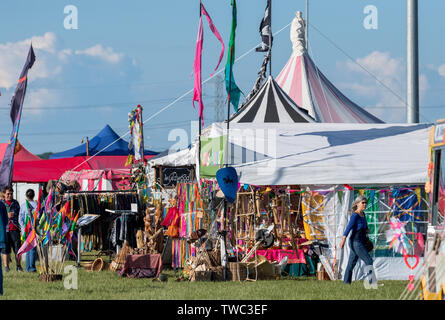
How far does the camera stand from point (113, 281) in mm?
14531

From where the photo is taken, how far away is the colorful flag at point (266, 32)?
22.3 metres

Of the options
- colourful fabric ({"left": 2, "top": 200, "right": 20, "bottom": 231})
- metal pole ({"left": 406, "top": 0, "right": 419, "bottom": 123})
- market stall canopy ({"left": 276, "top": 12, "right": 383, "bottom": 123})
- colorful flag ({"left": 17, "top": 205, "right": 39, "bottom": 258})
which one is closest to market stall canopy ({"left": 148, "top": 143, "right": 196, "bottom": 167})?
market stall canopy ({"left": 276, "top": 12, "right": 383, "bottom": 123})

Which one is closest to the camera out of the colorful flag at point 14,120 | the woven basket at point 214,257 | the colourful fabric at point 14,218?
the woven basket at point 214,257

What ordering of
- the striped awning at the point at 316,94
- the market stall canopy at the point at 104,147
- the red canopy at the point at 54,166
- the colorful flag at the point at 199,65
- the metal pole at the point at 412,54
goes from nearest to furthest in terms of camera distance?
the colorful flag at the point at 199,65 → the metal pole at the point at 412,54 → the striped awning at the point at 316,94 → the red canopy at the point at 54,166 → the market stall canopy at the point at 104,147

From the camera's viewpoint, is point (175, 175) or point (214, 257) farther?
point (175, 175)

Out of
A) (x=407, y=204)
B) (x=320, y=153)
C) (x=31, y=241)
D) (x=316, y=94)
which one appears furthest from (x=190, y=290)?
(x=316, y=94)

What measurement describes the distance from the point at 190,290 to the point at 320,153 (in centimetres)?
452

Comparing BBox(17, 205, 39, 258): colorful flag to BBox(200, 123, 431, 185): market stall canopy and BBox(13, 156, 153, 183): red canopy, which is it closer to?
BBox(200, 123, 431, 185): market stall canopy

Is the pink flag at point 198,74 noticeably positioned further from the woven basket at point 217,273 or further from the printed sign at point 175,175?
the printed sign at point 175,175

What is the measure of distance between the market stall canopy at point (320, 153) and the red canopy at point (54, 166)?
1108 cm

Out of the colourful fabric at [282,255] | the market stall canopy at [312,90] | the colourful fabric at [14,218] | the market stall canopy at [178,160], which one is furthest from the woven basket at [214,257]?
the market stall canopy at [178,160]

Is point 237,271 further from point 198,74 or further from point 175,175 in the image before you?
point 175,175

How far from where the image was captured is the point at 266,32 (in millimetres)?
22594

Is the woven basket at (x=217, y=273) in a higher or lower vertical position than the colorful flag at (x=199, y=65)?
lower
